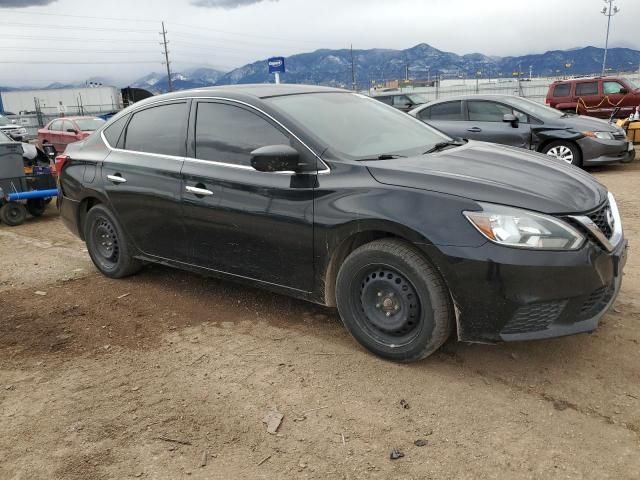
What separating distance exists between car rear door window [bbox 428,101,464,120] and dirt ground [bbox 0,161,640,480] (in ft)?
22.2

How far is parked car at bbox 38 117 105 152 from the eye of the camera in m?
16.0

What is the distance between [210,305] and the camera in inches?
178

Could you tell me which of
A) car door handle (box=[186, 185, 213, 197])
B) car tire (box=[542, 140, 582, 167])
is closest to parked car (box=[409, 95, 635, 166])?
car tire (box=[542, 140, 582, 167])

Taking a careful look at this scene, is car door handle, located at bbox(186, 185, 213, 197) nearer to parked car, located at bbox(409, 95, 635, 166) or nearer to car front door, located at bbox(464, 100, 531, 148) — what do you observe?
parked car, located at bbox(409, 95, 635, 166)

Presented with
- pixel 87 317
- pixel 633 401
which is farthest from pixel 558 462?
pixel 87 317

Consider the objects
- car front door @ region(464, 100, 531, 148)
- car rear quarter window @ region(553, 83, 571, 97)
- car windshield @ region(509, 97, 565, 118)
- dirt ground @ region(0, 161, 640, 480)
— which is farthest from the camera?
car rear quarter window @ region(553, 83, 571, 97)

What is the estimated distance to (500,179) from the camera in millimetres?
3215

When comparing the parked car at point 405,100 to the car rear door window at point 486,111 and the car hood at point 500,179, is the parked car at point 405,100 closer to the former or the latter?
the car rear door window at point 486,111

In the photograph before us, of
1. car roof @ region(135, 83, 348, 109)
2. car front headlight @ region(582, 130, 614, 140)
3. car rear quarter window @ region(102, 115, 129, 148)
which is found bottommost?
car front headlight @ region(582, 130, 614, 140)

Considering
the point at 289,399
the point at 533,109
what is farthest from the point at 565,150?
the point at 289,399

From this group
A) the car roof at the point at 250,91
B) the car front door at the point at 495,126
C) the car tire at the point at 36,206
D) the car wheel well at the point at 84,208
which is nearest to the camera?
the car roof at the point at 250,91

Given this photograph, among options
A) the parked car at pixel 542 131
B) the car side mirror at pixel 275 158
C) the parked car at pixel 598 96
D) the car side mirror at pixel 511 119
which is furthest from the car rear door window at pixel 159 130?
the parked car at pixel 598 96

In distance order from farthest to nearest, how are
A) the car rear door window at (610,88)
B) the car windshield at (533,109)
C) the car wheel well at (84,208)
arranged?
the car rear door window at (610,88), the car windshield at (533,109), the car wheel well at (84,208)

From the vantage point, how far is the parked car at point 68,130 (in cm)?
1595
